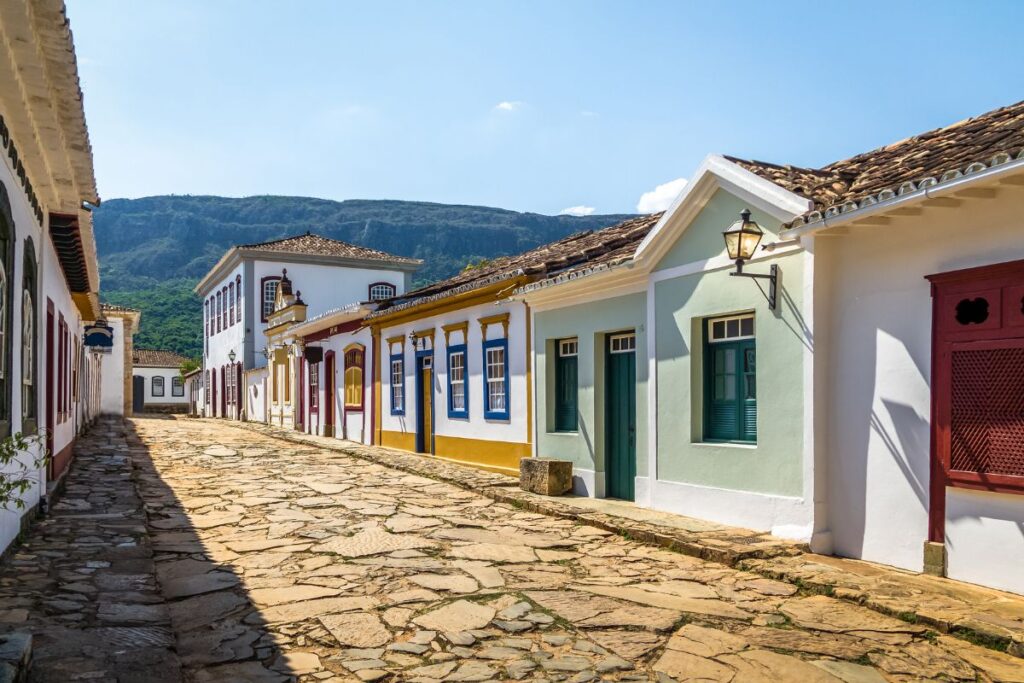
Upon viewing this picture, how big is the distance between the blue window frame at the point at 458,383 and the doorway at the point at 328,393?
864 centimetres

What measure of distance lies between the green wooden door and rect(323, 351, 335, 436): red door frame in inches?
549

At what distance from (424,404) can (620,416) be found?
292 inches

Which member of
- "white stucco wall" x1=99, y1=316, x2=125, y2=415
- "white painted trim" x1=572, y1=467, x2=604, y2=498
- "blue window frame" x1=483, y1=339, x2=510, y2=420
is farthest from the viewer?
"white stucco wall" x1=99, y1=316, x2=125, y2=415

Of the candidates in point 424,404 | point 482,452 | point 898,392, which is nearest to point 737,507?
point 898,392

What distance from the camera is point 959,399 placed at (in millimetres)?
6391

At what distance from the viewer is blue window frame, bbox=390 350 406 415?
18531 mm

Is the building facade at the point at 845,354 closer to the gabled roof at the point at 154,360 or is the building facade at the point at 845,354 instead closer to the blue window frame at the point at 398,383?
the blue window frame at the point at 398,383

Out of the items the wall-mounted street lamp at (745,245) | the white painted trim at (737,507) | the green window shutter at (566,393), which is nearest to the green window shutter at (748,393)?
the white painted trim at (737,507)

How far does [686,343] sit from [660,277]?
963 millimetres

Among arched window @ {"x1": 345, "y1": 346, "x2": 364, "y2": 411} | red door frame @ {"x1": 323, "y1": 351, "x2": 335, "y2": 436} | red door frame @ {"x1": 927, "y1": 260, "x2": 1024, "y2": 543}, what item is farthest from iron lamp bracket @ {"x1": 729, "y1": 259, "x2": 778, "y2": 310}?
red door frame @ {"x1": 323, "y1": 351, "x2": 335, "y2": 436}

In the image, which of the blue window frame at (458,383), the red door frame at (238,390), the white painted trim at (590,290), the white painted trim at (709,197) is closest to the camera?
the white painted trim at (709,197)

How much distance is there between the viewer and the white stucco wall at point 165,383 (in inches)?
2329

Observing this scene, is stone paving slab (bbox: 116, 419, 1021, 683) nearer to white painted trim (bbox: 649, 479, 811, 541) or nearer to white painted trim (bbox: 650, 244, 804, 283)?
white painted trim (bbox: 649, 479, 811, 541)

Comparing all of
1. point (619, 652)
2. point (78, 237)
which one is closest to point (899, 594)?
point (619, 652)
